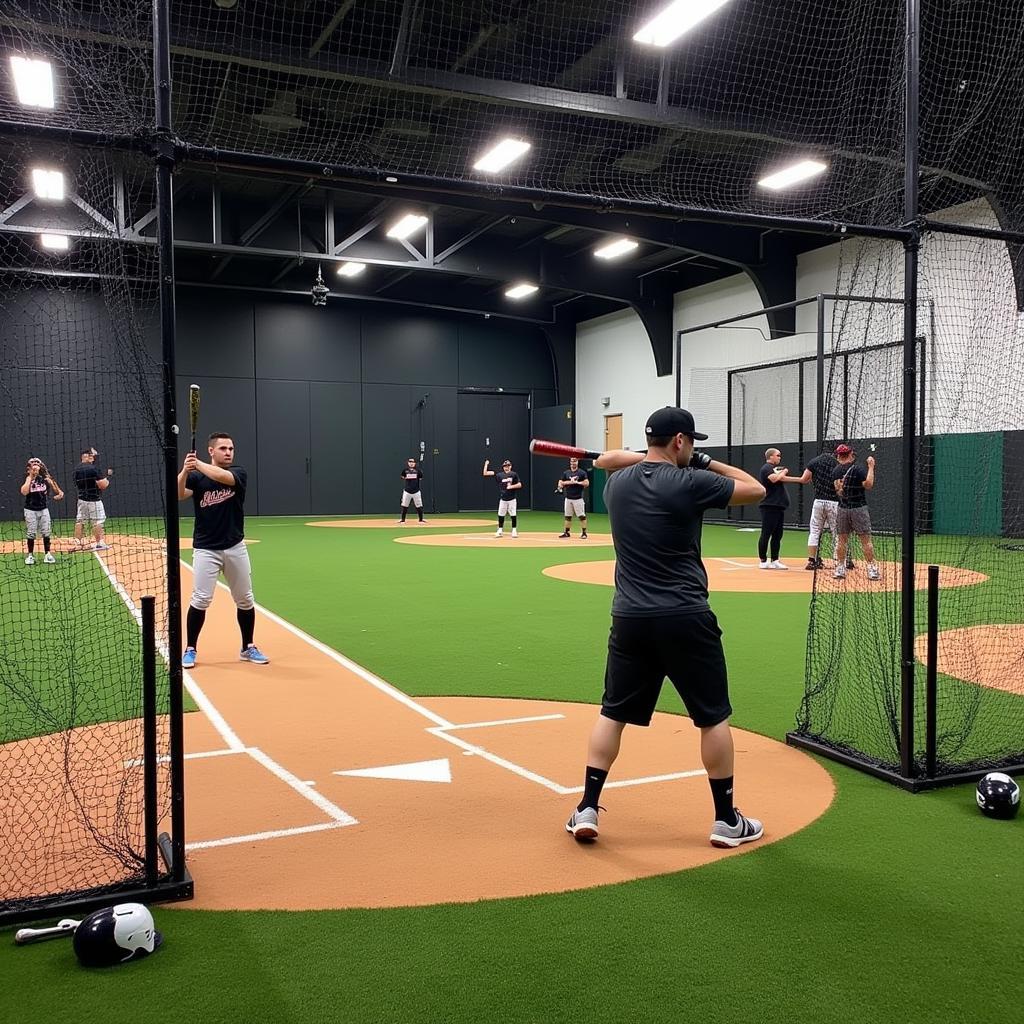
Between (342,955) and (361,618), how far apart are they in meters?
7.66

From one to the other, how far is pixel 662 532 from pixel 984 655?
5.52m

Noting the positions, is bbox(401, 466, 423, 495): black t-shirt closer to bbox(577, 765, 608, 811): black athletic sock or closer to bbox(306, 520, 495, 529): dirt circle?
bbox(306, 520, 495, 529): dirt circle

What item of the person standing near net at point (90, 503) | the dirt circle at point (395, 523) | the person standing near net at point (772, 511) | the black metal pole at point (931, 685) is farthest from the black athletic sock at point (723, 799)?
the dirt circle at point (395, 523)

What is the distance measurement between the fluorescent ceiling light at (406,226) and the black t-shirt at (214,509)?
15.9 m

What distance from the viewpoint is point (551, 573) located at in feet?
49.4

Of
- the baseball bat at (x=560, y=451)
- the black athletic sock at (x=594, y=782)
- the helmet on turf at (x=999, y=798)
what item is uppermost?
the baseball bat at (x=560, y=451)

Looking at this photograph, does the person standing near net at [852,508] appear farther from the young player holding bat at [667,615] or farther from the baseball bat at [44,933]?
the baseball bat at [44,933]

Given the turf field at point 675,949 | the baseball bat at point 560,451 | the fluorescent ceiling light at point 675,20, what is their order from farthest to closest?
the fluorescent ceiling light at point 675,20 → the baseball bat at point 560,451 → the turf field at point 675,949

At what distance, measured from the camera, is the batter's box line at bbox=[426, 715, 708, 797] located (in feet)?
17.1

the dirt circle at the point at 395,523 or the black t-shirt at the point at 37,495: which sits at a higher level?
the black t-shirt at the point at 37,495

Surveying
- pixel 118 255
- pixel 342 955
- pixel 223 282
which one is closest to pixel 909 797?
pixel 342 955

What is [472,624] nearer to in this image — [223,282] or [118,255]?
[118,255]

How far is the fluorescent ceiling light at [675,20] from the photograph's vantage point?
11250 mm

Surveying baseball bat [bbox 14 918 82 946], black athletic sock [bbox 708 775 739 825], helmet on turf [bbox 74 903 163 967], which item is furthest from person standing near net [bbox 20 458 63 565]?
black athletic sock [bbox 708 775 739 825]
